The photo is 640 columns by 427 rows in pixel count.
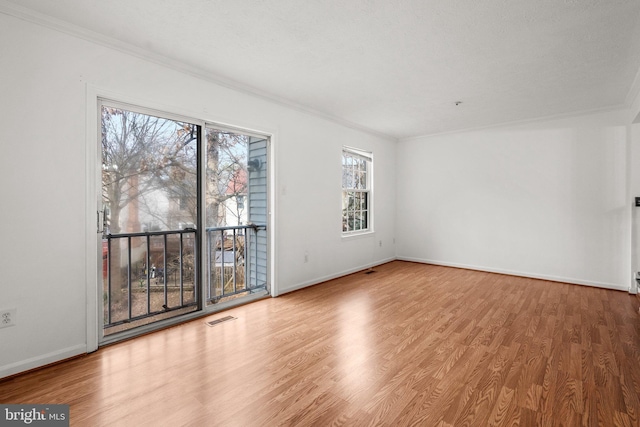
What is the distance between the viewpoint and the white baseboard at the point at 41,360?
6.84 ft

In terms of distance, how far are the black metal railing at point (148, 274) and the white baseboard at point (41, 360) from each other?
35cm

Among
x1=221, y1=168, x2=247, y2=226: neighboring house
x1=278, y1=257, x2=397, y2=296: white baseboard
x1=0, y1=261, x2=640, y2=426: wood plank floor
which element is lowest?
x1=0, y1=261, x2=640, y2=426: wood plank floor

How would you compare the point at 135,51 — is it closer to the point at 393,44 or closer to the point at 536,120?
the point at 393,44

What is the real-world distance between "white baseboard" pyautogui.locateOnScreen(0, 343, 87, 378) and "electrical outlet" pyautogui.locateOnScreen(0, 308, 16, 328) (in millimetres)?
279

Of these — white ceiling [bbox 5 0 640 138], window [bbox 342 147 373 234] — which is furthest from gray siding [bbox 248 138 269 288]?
window [bbox 342 147 373 234]

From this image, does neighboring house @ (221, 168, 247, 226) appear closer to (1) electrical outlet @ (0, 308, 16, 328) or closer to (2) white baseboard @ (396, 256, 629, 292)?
(1) electrical outlet @ (0, 308, 16, 328)

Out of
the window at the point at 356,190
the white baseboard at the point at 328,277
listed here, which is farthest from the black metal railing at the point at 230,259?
the window at the point at 356,190

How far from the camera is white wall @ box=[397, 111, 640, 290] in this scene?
14.2ft

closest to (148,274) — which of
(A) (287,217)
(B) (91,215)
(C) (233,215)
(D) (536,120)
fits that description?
(B) (91,215)

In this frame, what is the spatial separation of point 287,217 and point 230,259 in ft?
2.98

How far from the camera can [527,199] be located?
4.93 m

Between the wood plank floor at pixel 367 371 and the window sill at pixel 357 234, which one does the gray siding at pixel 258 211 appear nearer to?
the wood plank floor at pixel 367 371

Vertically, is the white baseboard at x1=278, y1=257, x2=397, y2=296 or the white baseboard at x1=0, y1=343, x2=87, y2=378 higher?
the white baseboard at x1=278, y1=257, x2=397, y2=296

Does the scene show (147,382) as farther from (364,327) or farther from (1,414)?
(364,327)
